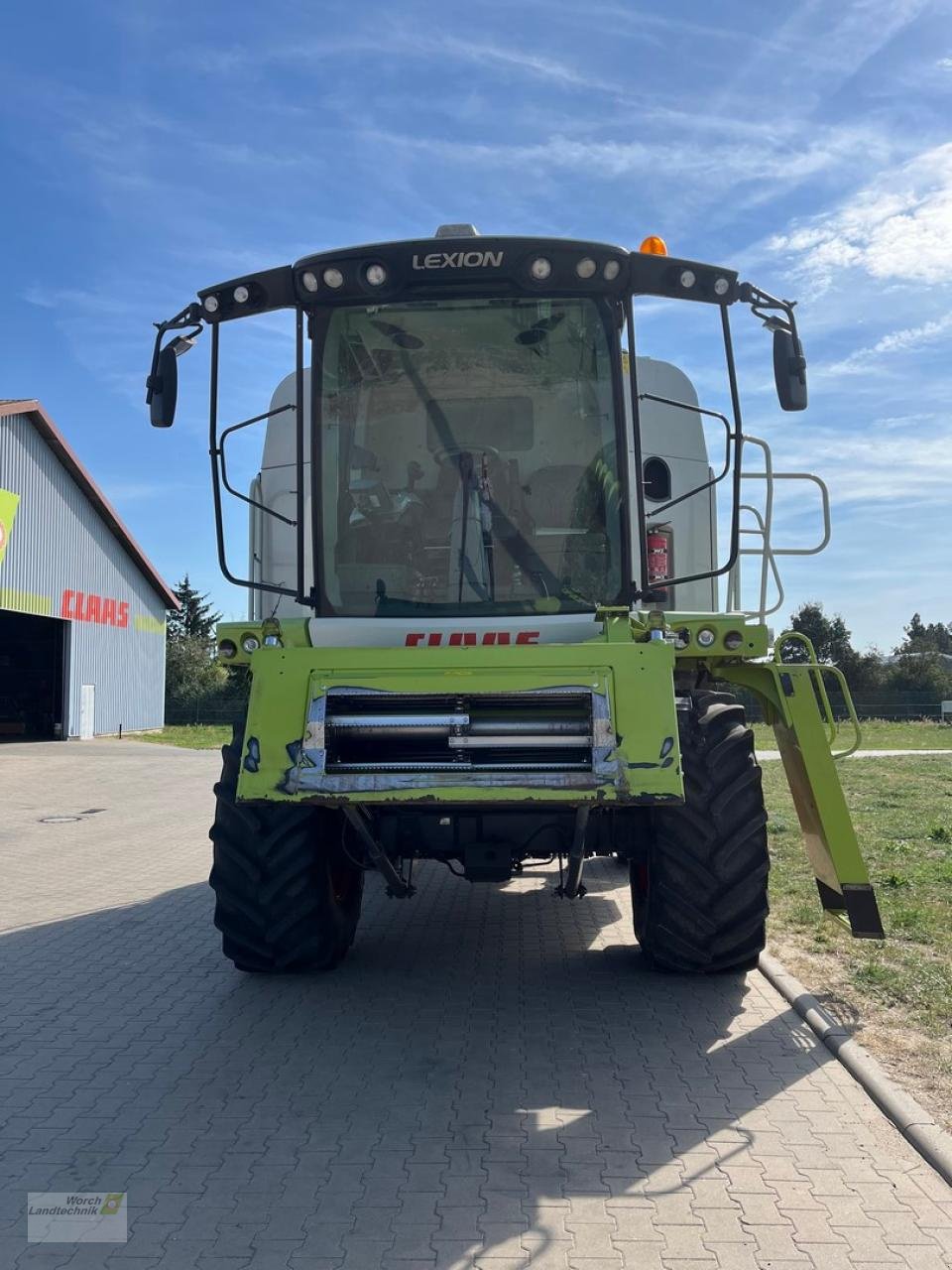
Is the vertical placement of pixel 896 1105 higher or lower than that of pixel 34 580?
lower

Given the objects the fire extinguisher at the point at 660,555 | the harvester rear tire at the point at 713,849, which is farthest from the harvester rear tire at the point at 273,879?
the fire extinguisher at the point at 660,555

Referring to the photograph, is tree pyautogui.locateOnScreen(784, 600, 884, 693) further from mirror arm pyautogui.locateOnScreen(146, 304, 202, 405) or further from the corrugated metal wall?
mirror arm pyautogui.locateOnScreen(146, 304, 202, 405)

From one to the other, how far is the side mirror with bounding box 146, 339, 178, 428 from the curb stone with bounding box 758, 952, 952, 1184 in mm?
4459

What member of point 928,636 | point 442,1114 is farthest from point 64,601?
point 928,636

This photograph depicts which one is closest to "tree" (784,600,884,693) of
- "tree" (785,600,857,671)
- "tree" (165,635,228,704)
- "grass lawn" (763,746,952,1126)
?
"tree" (785,600,857,671)

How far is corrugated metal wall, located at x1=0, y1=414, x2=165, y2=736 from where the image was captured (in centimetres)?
2909

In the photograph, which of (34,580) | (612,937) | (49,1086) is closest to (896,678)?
(34,580)

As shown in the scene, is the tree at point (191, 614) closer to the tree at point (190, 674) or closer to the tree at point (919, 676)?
the tree at point (190, 674)

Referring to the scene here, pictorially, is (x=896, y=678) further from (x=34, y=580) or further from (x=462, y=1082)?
(x=462, y=1082)

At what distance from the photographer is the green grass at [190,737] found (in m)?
33.1

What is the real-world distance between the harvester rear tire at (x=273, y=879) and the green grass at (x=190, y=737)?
84.6 ft

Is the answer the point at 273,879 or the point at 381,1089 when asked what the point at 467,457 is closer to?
the point at 273,879

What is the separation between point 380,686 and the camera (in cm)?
519

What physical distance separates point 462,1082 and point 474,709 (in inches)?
62.3
